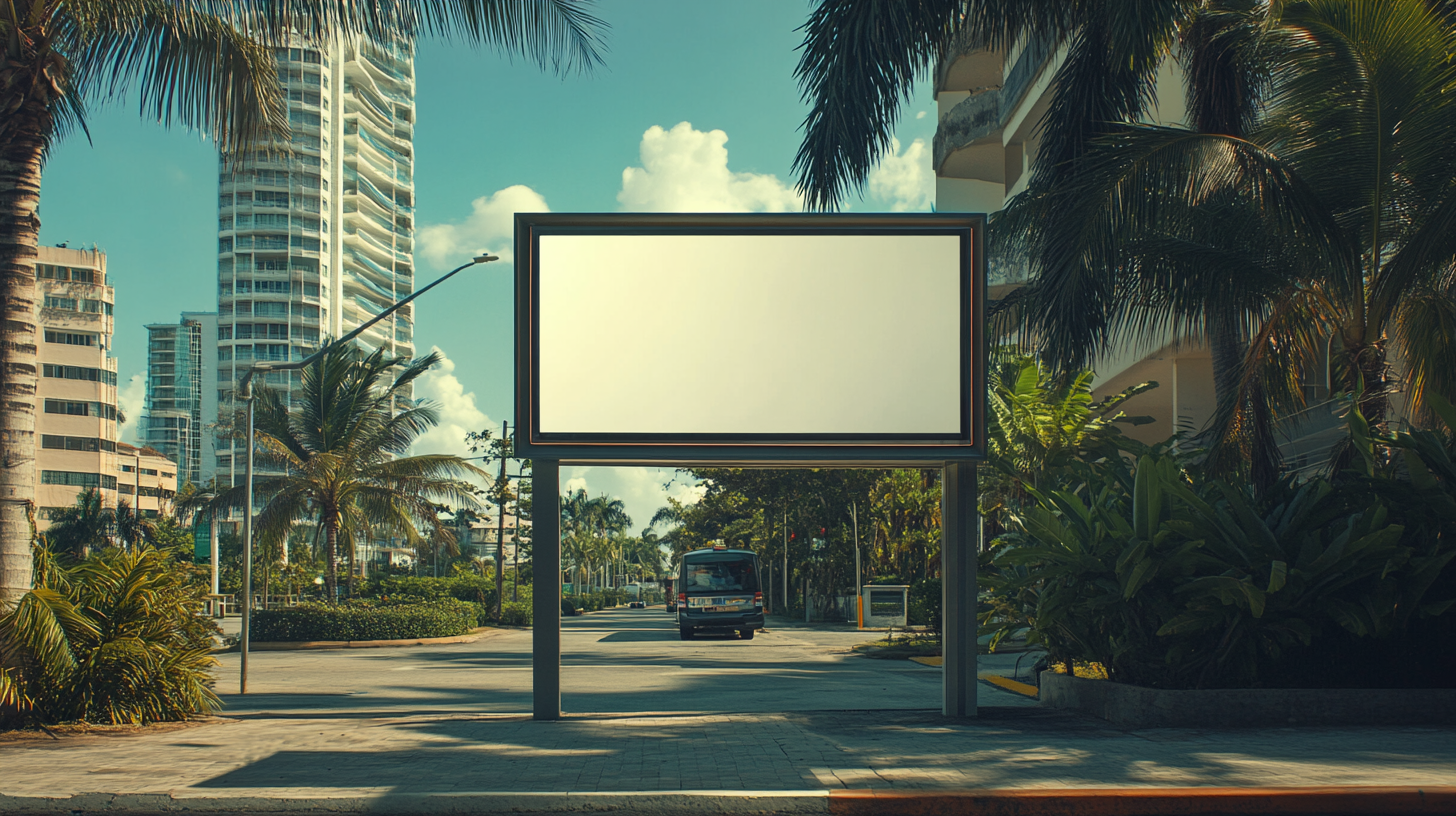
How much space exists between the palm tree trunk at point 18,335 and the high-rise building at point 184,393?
135965mm

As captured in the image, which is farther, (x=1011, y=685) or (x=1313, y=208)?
(x=1011, y=685)

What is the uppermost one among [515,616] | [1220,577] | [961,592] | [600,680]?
[1220,577]

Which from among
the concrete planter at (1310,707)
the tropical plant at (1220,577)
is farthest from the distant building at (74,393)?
the concrete planter at (1310,707)

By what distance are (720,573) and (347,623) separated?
31.8 ft

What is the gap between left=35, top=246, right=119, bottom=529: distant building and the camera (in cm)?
9231

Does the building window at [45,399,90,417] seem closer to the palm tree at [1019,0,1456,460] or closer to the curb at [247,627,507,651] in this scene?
the curb at [247,627,507,651]

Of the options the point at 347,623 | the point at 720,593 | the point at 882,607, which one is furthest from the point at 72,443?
the point at 882,607

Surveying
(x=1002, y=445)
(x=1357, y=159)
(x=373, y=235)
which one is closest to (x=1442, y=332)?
(x=1357, y=159)

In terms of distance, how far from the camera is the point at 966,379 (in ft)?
34.1

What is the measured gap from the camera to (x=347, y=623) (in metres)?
26.0

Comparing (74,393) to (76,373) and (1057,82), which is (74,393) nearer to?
(76,373)

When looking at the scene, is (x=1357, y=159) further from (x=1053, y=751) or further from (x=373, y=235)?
(x=373, y=235)

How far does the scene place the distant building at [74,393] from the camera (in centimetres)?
9231

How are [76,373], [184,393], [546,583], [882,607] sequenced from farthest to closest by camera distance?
[184,393] → [76,373] → [882,607] → [546,583]
